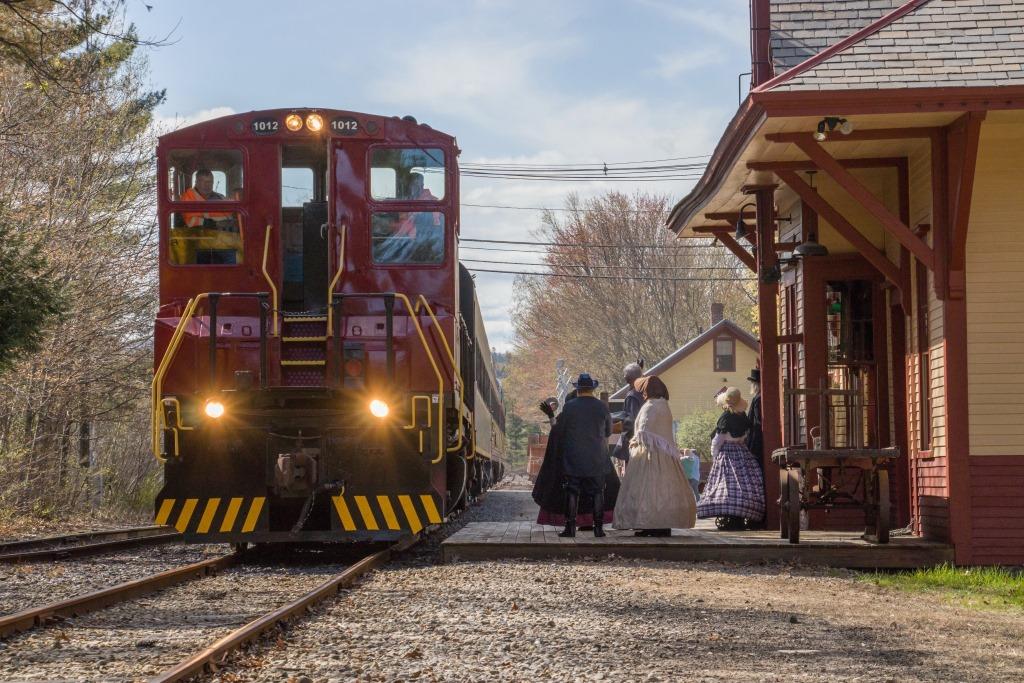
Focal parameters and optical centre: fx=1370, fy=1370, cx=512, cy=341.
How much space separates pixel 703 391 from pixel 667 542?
139 ft

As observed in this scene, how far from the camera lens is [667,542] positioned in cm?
1214

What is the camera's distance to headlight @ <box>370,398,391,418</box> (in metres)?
12.0

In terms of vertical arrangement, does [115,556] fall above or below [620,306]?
below

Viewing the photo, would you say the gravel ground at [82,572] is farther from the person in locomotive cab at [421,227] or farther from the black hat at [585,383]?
the black hat at [585,383]

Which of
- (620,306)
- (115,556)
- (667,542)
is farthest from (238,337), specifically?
(620,306)

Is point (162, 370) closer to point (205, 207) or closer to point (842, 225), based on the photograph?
point (205, 207)

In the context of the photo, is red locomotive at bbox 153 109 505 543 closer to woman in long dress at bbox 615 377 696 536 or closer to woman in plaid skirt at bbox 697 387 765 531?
woman in long dress at bbox 615 377 696 536

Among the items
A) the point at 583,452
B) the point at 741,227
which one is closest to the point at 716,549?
the point at 583,452

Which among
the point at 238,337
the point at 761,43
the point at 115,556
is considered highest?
the point at 761,43

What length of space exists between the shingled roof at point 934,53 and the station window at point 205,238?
4.99 m

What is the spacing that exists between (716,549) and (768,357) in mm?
3718

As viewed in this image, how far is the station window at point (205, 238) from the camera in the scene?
1254cm

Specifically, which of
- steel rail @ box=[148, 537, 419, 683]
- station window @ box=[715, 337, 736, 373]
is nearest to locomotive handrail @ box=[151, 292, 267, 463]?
steel rail @ box=[148, 537, 419, 683]

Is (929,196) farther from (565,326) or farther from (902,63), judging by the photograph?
(565,326)
